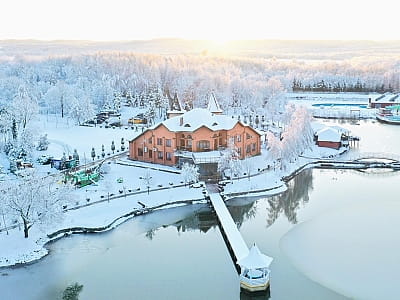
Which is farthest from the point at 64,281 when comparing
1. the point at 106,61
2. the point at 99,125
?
the point at 106,61

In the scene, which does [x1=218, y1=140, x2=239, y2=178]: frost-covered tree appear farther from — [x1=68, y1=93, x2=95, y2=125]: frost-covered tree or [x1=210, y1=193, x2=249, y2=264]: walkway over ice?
[x1=68, y1=93, x2=95, y2=125]: frost-covered tree

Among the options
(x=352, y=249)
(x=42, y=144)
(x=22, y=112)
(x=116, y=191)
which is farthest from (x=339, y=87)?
(x=352, y=249)

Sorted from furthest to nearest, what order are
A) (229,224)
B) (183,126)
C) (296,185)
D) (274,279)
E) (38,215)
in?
1. (183,126)
2. (296,185)
3. (229,224)
4. (38,215)
5. (274,279)

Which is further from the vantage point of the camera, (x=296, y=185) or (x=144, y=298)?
(x=296, y=185)

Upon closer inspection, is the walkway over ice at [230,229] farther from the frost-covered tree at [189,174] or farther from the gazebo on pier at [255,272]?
the frost-covered tree at [189,174]

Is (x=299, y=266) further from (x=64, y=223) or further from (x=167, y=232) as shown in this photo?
(x=64, y=223)

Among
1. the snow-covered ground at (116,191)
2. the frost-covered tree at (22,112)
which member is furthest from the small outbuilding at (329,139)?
the frost-covered tree at (22,112)
